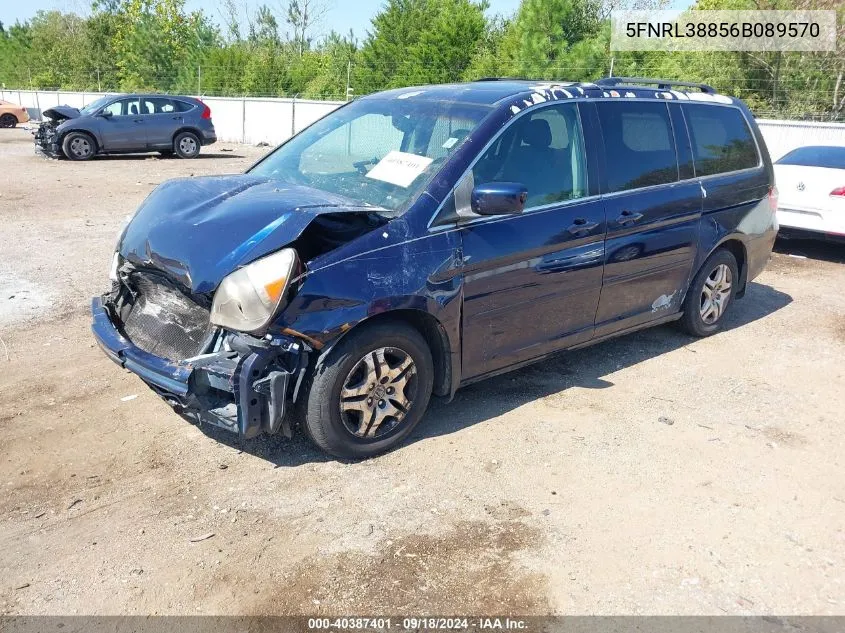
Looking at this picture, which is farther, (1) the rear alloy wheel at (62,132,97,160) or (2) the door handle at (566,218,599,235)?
(1) the rear alloy wheel at (62,132,97,160)

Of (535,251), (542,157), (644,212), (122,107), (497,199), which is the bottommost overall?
(535,251)

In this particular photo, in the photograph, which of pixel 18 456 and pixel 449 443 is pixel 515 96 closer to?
pixel 449 443

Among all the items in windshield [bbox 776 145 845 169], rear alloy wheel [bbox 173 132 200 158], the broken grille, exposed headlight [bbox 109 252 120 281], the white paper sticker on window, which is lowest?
the broken grille

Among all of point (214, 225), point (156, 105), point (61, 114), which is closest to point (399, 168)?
point (214, 225)

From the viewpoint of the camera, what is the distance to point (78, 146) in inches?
709

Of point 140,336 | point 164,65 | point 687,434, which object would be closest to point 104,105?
point 140,336

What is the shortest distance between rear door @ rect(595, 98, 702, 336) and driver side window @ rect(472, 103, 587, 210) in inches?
10.2

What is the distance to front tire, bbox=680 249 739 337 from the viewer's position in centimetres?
585

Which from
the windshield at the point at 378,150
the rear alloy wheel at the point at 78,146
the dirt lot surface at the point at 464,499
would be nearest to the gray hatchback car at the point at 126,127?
the rear alloy wheel at the point at 78,146

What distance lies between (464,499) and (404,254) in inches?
50.0

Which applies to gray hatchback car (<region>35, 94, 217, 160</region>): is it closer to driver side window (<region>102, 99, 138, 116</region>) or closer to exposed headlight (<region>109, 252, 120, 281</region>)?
driver side window (<region>102, 99, 138, 116</region>)

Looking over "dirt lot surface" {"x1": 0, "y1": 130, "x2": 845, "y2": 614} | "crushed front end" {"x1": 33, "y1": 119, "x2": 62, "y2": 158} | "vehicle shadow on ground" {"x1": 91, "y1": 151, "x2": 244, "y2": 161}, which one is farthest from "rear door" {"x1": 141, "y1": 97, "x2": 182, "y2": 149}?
"dirt lot surface" {"x1": 0, "y1": 130, "x2": 845, "y2": 614}

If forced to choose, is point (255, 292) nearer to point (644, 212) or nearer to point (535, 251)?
point (535, 251)

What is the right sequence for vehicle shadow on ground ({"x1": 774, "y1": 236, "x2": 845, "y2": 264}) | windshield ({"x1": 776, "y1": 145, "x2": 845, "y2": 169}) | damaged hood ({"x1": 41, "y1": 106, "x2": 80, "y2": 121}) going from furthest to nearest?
damaged hood ({"x1": 41, "y1": 106, "x2": 80, "y2": 121}) → vehicle shadow on ground ({"x1": 774, "y1": 236, "x2": 845, "y2": 264}) → windshield ({"x1": 776, "y1": 145, "x2": 845, "y2": 169})
